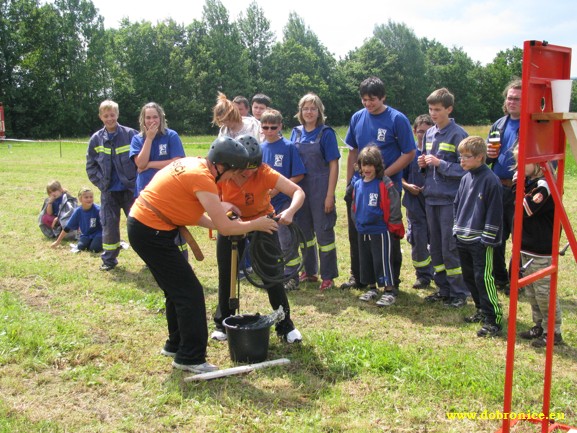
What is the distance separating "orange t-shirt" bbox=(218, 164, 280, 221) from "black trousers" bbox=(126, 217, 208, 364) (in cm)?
73

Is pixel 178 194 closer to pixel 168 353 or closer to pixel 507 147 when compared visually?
pixel 168 353

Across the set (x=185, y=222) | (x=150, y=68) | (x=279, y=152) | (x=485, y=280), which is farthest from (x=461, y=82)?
(x=185, y=222)

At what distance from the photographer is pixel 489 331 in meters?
5.27

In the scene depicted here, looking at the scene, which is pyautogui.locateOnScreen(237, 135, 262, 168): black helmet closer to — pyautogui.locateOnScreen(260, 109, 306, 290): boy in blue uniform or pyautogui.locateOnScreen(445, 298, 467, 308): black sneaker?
pyautogui.locateOnScreen(260, 109, 306, 290): boy in blue uniform

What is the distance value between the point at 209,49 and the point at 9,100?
26.1 meters

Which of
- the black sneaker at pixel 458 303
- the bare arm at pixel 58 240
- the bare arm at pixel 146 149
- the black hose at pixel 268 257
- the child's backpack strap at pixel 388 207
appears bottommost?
the black sneaker at pixel 458 303

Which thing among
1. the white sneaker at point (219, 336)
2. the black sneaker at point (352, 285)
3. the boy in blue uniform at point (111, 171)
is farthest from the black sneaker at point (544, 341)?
the boy in blue uniform at point (111, 171)

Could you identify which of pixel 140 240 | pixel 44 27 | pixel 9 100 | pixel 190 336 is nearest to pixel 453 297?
pixel 190 336

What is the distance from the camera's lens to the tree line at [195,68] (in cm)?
5578

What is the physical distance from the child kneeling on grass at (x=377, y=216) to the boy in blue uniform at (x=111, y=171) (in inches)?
126

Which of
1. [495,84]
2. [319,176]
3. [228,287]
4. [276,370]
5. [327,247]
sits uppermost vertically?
[495,84]

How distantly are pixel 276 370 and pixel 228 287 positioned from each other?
3.02ft

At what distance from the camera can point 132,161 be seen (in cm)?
766

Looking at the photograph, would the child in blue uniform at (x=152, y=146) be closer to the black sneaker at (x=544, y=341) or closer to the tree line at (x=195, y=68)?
the black sneaker at (x=544, y=341)
